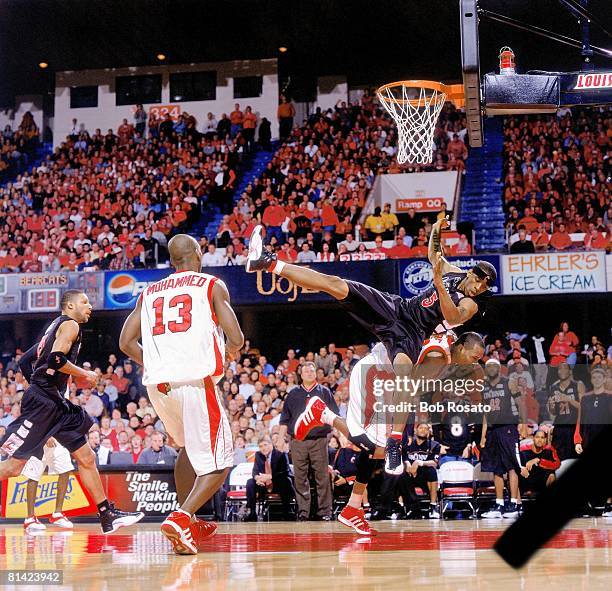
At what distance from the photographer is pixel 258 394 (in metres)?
13.5

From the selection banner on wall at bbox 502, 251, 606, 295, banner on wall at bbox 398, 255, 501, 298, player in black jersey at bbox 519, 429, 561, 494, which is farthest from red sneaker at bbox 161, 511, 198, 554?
banner on wall at bbox 502, 251, 606, 295

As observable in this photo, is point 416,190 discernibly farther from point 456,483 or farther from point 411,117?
point 456,483

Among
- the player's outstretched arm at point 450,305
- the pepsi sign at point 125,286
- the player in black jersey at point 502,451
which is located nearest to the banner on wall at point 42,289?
the pepsi sign at point 125,286

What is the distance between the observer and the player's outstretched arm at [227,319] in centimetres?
514

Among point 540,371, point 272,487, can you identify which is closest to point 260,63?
point 540,371

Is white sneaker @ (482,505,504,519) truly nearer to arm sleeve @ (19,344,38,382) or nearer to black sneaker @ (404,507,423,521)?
black sneaker @ (404,507,423,521)

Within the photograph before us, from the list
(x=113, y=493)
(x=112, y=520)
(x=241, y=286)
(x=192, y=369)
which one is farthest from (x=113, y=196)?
(x=192, y=369)

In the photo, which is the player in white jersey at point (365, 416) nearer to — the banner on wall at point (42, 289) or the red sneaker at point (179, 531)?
the red sneaker at point (179, 531)

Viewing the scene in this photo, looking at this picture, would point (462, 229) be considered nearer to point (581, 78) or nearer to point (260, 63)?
point (581, 78)

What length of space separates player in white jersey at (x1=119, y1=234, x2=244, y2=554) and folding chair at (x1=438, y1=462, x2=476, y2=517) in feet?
19.4

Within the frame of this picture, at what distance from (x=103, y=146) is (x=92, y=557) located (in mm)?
19307

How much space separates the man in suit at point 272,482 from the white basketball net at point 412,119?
4.27m

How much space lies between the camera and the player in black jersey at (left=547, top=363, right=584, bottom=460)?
35.1ft

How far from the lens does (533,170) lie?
18531 millimetres
